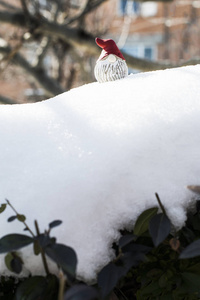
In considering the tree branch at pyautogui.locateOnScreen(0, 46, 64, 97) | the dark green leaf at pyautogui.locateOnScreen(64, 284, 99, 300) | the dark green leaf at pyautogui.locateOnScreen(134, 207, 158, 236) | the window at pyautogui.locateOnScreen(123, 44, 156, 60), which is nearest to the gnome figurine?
the dark green leaf at pyautogui.locateOnScreen(134, 207, 158, 236)

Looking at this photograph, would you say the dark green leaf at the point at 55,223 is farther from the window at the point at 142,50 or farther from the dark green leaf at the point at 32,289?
the window at the point at 142,50

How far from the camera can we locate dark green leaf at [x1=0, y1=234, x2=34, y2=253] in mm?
485

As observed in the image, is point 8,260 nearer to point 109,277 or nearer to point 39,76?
point 109,277

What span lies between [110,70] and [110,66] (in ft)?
0.04

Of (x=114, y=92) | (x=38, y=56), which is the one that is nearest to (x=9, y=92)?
(x=38, y=56)

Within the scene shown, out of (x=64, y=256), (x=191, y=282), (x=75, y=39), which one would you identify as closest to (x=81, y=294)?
(x=64, y=256)

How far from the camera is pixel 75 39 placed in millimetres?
3543

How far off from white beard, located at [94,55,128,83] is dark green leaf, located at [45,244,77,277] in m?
0.57

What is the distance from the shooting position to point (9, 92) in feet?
39.0

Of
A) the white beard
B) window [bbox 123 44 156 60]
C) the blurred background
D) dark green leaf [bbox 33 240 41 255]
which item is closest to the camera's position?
dark green leaf [bbox 33 240 41 255]

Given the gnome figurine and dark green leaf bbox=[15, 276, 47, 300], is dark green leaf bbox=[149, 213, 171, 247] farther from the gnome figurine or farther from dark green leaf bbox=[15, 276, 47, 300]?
the gnome figurine

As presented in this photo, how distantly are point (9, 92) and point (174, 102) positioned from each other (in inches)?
467

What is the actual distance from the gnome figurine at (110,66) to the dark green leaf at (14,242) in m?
0.56

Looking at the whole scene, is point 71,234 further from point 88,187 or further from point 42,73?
point 42,73
